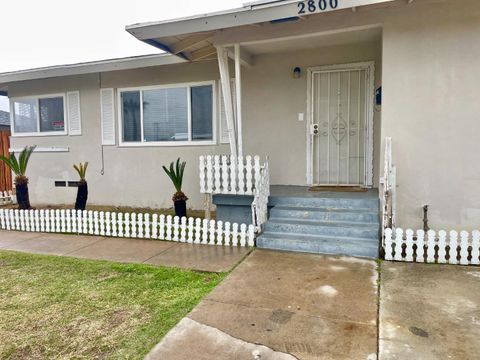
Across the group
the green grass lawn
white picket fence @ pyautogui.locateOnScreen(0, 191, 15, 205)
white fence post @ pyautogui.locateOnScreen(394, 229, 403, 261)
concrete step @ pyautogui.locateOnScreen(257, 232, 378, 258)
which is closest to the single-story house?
concrete step @ pyautogui.locateOnScreen(257, 232, 378, 258)

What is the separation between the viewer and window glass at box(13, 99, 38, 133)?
9.76 m

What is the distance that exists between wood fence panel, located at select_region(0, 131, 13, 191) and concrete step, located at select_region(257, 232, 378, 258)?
931 cm

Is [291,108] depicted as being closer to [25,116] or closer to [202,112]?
[202,112]

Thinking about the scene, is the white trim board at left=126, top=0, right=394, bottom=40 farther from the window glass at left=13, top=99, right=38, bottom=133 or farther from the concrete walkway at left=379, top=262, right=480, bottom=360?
the window glass at left=13, top=99, right=38, bottom=133

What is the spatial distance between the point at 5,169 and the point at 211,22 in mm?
8992

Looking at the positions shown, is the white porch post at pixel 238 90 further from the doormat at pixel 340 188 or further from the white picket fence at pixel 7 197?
the white picket fence at pixel 7 197

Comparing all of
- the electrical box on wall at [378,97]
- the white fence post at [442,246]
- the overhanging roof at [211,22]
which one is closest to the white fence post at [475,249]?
the white fence post at [442,246]

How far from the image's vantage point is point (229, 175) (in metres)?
6.29

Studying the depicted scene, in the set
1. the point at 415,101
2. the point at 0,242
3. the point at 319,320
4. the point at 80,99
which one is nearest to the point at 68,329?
the point at 319,320

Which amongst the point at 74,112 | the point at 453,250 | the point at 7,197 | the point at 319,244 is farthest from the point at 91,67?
the point at 453,250

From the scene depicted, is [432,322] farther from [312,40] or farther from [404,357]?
[312,40]

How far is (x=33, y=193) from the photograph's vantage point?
9914mm

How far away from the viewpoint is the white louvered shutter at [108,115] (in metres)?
8.81

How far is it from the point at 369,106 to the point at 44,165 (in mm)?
8563
